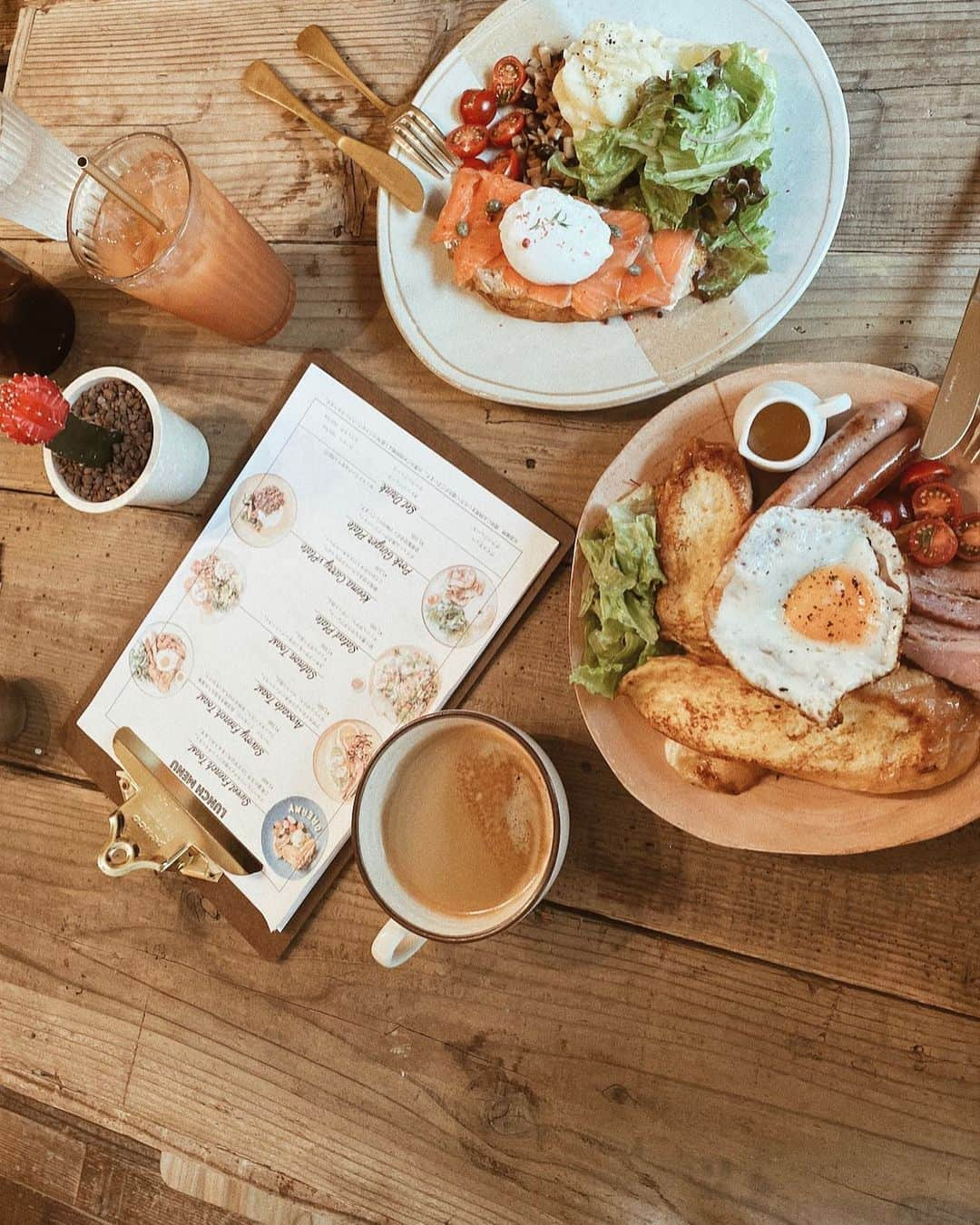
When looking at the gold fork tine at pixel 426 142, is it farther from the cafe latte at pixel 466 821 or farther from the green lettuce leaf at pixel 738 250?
the cafe latte at pixel 466 821

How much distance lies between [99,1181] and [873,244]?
8.94ft

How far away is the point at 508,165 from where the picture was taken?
75.0 inches

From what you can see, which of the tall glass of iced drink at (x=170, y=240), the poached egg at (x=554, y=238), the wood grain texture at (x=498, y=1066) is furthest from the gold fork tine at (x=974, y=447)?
the tall glass of iced drink at (x=170, y=240)

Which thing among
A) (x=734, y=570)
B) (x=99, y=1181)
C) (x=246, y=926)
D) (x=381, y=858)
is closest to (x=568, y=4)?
(x=734, y=570)

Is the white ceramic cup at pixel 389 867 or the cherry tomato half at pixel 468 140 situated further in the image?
the cherry tomato half at pixel 468 140

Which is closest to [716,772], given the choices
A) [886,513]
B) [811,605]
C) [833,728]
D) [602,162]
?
[833,728]

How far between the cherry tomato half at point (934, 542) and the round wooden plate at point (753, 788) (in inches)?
3.3

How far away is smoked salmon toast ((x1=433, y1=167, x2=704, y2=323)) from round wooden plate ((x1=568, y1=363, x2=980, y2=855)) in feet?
0.82

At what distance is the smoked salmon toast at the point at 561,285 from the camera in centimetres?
173

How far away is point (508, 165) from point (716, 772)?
134 cm

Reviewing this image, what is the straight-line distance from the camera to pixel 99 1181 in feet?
6.89

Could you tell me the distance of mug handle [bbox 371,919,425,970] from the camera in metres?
1.67

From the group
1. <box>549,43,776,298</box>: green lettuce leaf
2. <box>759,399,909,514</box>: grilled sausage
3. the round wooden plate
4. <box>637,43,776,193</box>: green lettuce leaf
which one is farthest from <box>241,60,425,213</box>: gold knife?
<box>759,399,909,514</box>: grilled sausage

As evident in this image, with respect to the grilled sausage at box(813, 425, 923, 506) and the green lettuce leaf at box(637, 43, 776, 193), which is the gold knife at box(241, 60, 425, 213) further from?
the grilled sausage at box(813, 425, 923, 506)
